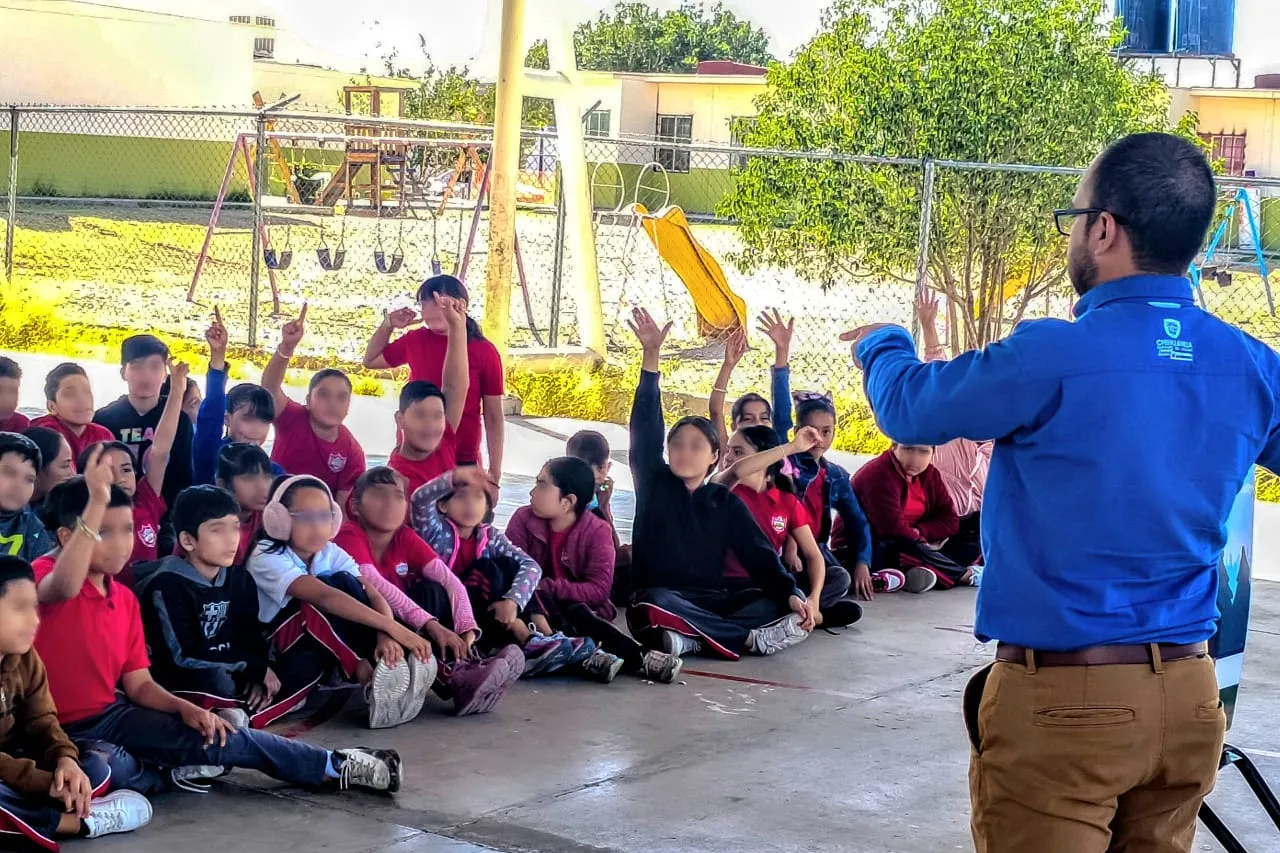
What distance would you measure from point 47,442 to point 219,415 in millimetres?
788

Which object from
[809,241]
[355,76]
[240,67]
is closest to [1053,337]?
[809,241]

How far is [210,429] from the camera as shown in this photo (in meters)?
6.98

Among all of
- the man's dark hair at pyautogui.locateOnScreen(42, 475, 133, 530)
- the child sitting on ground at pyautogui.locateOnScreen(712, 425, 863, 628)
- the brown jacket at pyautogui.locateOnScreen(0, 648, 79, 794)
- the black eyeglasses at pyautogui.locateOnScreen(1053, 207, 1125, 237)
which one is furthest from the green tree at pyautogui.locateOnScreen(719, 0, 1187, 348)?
the black eyeglasses at pyautogui.locateOnScreen(1053, 207, 1125, 237)

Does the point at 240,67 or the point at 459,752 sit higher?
the point at 240,67

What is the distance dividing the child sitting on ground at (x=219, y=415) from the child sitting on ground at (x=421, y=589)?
90cm

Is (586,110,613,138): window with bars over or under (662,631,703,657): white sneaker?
over

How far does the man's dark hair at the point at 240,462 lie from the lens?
625 cm

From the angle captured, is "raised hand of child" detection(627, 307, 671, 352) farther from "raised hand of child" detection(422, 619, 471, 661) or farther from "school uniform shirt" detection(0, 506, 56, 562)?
"school uniform shirt" detection(0, 506, 56, 562)

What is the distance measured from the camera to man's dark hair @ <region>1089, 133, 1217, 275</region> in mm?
2826

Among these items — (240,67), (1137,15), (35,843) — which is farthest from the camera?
(240,67)

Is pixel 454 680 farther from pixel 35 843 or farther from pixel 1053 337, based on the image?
pixel 1053 337

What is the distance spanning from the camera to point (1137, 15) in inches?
1251

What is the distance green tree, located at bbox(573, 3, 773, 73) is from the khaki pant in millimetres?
64225

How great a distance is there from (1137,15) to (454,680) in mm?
28805
